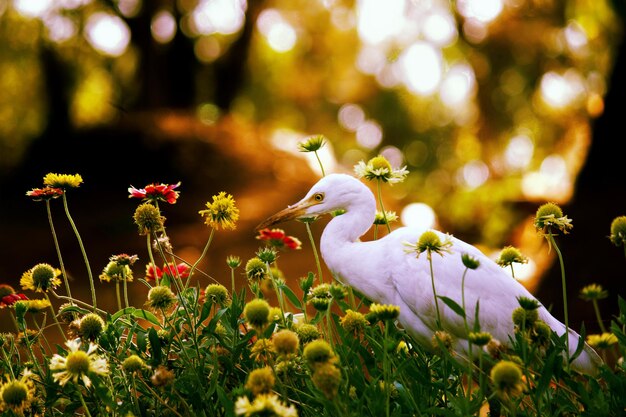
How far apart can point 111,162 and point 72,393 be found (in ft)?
19.1

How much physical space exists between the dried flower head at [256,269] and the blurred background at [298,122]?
97.9 inches

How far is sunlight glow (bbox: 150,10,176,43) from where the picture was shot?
34.6 ft

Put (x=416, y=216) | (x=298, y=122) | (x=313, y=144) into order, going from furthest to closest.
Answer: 1. (x=298, y=122)
2. (x=416, y=216)
3. (x=313, y=144)

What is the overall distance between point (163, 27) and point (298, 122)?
5202mm

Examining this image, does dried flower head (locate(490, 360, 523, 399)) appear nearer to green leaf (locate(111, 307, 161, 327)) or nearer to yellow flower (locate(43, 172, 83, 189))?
green leaf (locate(111, 307, 161, 327))

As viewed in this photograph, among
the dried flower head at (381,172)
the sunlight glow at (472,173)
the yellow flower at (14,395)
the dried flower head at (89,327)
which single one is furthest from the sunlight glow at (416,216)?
the yellow flower at (14,395)

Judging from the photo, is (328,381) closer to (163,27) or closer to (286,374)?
(286,374)

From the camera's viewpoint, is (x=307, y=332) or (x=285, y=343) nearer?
(x=285, y=343)

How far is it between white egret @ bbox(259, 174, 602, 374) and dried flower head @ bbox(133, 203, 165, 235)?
0.66m

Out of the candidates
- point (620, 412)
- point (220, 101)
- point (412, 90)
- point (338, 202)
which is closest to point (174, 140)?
point (220, 101)

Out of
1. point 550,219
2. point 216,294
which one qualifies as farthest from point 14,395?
point 550,219

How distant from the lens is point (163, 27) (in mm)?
10812

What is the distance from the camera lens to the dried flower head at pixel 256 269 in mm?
2631

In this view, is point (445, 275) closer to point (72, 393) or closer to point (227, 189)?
point (72, 393)
